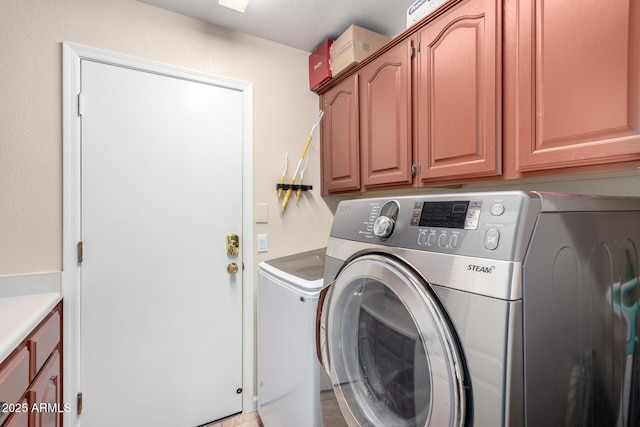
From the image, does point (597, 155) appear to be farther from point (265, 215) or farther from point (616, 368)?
point (265, 215)

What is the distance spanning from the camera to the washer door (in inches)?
24.0

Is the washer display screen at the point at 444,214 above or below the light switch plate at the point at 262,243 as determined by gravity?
above

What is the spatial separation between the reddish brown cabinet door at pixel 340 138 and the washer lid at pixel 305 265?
54 cm

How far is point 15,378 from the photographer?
2.93 feet

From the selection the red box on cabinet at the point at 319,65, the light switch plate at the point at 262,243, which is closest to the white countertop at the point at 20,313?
the light switch plate at the point at 262,243

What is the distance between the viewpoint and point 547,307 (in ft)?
1.81

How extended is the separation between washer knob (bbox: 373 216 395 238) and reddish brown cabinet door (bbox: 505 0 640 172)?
0.68 m

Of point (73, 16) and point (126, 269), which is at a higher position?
point (73, 16)

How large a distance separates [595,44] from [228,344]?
2.21m

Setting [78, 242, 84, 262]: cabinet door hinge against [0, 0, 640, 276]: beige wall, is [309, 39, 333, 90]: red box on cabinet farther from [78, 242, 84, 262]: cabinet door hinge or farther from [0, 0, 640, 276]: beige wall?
[78, 242, 84, 262]: cabinet door hinge

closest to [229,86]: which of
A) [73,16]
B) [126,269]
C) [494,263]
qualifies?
[73,16]

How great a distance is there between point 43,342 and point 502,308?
165 centimetres

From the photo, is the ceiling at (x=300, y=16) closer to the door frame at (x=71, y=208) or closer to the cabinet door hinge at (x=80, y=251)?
the door frame at (x=71, y=208)

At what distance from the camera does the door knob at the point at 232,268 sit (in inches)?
71.9
